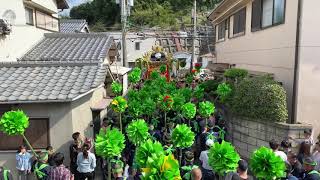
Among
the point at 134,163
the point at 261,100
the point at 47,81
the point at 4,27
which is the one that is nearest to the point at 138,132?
the point at 134,163

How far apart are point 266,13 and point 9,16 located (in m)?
9.57

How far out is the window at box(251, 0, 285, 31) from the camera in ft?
38.3

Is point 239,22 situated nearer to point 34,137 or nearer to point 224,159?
point 34,137

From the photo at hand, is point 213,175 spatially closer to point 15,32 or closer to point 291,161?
point 291,161

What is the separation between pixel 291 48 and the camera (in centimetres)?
1060

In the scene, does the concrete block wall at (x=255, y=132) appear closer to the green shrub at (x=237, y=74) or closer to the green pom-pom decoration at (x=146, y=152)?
the green shrub at (x=237, y=74)

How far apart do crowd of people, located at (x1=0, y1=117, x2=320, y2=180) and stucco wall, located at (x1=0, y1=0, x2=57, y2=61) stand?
5.64 metres

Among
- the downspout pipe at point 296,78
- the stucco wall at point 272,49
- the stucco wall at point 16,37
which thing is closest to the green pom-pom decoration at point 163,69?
the stucco wall at point 272,49

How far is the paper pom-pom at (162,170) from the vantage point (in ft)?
16.0

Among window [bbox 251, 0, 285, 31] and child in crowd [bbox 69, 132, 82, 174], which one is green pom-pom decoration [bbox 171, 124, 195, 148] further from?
window [bbox 251, 0, 285, 31]

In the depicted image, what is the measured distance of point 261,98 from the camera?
10.2 metres

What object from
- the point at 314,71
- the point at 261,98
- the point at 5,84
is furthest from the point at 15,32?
the point at 314,71

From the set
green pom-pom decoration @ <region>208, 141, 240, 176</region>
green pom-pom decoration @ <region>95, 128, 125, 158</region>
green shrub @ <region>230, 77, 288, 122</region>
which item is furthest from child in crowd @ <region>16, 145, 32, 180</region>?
green shrub @ <region>230, 77, 288, 122</region>

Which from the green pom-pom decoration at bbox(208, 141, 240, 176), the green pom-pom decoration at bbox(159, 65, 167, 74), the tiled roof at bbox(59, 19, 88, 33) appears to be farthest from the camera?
the tiled roof at bbox(59, 19, 88, 33)
